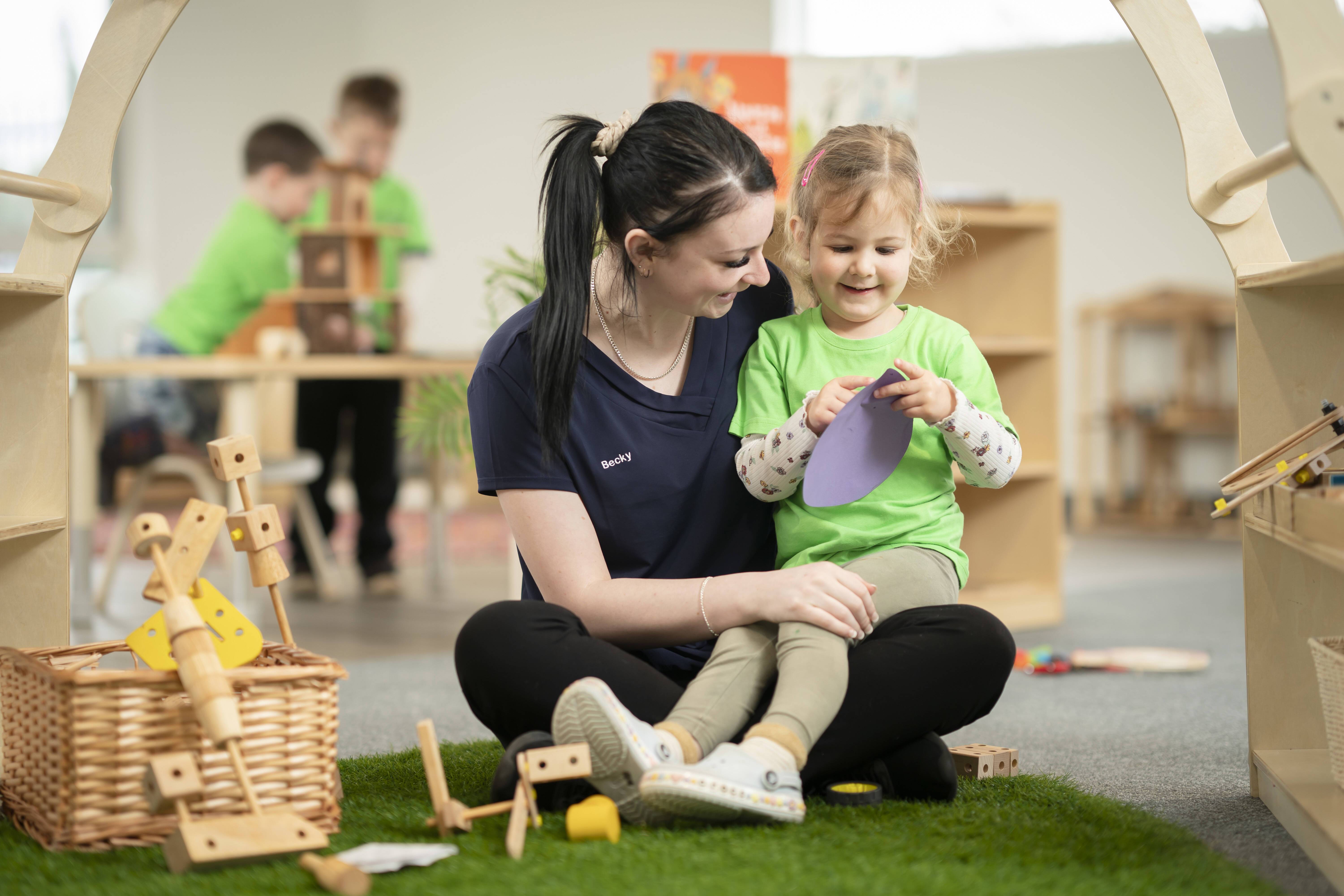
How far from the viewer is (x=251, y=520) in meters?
1.25

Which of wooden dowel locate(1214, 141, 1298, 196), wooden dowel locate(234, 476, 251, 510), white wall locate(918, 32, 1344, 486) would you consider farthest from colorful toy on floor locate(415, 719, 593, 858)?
white wall locate(918, 32, 1344, 486)

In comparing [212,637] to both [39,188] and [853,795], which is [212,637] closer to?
[39,188]

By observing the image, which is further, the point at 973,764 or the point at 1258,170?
the point at 973,764

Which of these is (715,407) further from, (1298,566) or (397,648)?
(397,648)

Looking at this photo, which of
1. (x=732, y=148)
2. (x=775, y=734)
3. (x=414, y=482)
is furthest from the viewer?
(x=414, y=482)

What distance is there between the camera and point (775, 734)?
3.72 ft

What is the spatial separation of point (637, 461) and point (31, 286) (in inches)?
29.2

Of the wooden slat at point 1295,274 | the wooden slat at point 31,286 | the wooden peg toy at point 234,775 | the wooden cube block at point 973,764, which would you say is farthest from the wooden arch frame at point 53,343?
the wooden slat at point 1295,274

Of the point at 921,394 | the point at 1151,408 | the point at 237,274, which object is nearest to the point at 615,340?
the point at 921,394

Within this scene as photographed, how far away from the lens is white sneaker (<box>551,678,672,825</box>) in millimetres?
1109

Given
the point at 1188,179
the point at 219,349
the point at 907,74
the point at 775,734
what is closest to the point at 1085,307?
the point at 907,74

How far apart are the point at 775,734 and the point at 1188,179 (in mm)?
838

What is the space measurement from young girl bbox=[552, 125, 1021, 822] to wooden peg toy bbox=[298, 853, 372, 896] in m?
0.23

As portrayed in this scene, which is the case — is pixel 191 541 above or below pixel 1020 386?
below
